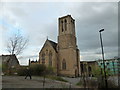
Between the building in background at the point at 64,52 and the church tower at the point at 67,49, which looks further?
the building in background at the point at 64,52

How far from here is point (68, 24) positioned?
198 feet

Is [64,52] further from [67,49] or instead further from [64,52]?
[67,49]

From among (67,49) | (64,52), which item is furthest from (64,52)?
(67,49)

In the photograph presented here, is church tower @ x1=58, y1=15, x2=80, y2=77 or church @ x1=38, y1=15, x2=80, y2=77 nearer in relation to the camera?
church tower @ x1=58, y1=15, x2=80, y2=77

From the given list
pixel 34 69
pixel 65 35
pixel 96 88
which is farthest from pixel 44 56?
pixel 96 88

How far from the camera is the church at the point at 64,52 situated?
55938 mm

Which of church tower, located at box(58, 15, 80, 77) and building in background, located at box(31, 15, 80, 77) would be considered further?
building in background, located at box(31, 15, 80, 77)

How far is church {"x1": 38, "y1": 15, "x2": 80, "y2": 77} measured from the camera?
55938 millimetres

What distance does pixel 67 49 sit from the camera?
2242 inches

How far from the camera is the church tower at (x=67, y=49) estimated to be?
5568cm

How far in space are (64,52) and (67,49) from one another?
1.78 m

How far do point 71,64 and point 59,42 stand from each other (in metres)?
10.3

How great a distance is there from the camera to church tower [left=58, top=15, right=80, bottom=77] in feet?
183

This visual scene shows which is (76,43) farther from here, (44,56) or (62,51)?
(44,56)
